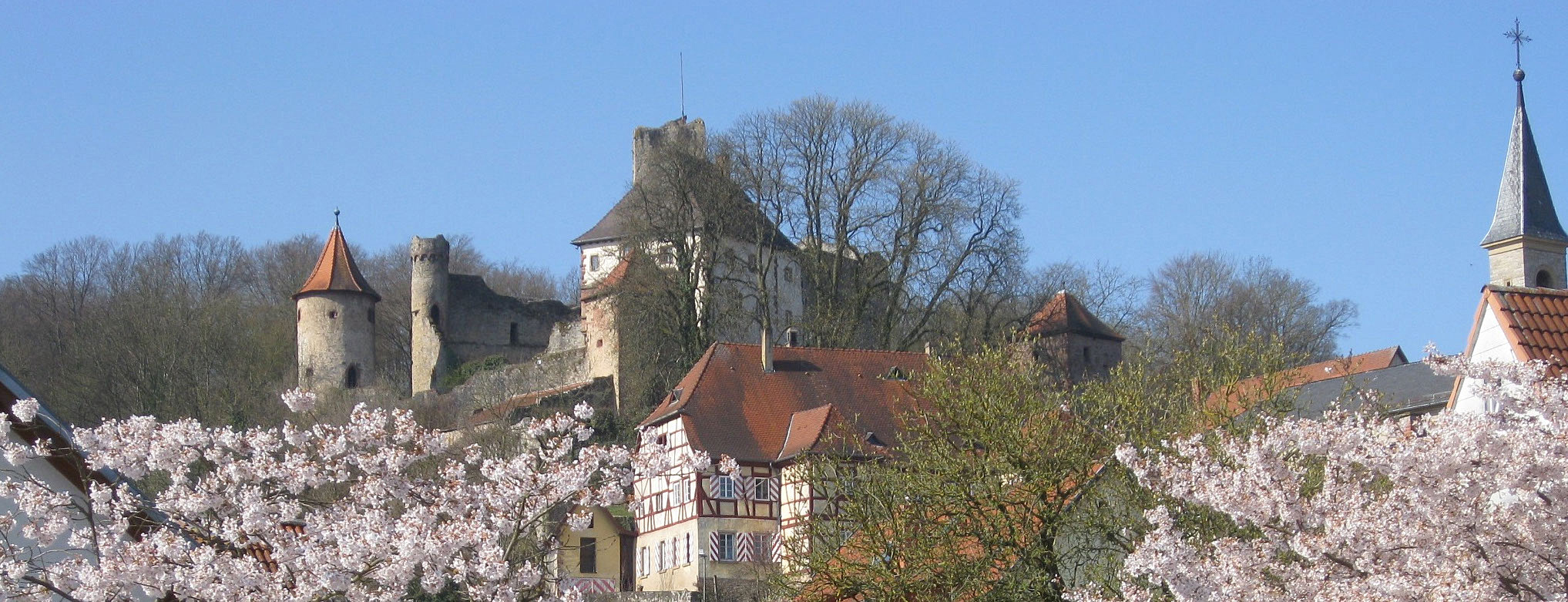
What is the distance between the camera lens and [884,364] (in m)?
41.7

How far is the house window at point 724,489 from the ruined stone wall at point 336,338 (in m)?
23.4

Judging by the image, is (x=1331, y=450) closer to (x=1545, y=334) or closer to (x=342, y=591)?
(x=1545, y=334)

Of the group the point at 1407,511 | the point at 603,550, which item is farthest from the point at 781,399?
the point at 1407,511

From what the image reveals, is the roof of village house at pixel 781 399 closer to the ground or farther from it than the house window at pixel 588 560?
farther from it

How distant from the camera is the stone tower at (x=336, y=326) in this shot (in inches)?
2318

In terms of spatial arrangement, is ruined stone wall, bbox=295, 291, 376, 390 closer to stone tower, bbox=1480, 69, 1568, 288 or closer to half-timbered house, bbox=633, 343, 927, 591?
half-timbered house, bbox=633, 343, 927, 591

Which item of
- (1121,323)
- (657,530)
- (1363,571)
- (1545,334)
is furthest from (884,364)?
(1363,571)

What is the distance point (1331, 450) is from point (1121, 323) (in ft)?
172

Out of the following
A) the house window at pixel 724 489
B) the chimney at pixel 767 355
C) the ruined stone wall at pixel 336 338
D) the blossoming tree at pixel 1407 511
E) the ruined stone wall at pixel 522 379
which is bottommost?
the blossoming tree at pixel 1407 511

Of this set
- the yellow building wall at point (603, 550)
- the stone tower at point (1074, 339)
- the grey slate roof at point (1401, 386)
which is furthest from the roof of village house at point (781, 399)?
the stone tower at point (1074, 339)

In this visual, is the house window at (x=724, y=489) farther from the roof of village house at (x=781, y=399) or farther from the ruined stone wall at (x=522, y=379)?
the ruined stone wall at (x=522, y=379)

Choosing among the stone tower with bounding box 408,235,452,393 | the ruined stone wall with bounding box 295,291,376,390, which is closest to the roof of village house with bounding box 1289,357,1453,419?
the stone tower with bounding box 408,235,452,393

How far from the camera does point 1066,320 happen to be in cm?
5403

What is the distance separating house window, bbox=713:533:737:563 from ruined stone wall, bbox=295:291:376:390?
23.8 meters
